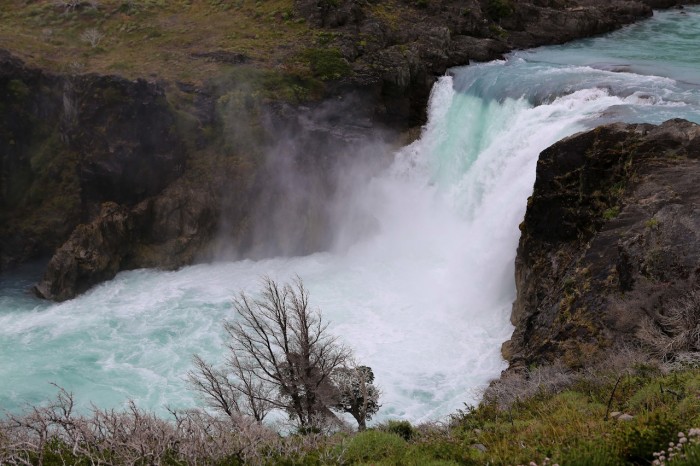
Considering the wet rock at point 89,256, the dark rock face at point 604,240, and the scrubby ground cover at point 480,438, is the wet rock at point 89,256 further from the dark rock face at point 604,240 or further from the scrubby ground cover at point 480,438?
the scrubby ground cover at point 480,438

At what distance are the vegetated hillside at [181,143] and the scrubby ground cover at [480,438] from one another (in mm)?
22275

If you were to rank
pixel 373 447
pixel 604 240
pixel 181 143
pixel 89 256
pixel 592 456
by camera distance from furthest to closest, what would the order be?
pixel 181 143, pixel 89 256, pixel 604 240, pixel 373 447, pixel 592 456

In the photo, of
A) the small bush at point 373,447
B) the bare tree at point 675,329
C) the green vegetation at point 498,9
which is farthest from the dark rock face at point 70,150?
the bare tree at point 675,329

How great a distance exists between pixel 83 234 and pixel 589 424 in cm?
2963

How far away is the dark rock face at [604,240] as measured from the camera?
17.0 meters

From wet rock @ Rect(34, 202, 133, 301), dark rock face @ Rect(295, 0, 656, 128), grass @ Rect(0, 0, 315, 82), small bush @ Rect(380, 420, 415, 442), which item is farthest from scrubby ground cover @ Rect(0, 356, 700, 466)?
grass @ Rect(0, 0, 315, 82)

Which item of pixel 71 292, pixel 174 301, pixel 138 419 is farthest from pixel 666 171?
pixel 71 292

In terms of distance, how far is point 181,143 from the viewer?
35125mm

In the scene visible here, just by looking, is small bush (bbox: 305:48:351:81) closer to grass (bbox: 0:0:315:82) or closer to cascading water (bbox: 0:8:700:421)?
grass (bbox: 0:0:315:82)

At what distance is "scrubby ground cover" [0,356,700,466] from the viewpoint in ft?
27.9

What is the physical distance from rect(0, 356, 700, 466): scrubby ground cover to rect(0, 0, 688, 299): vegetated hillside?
22275 mm

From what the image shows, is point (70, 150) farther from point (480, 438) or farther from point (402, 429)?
point (480, 438)

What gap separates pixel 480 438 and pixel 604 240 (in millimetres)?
10143

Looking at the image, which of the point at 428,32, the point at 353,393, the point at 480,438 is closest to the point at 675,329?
the point at 480,438
